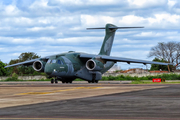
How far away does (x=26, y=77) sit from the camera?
60812 mm

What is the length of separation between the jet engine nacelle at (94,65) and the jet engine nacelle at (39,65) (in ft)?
18.4

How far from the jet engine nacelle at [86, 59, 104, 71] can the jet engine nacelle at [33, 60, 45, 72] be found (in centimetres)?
561

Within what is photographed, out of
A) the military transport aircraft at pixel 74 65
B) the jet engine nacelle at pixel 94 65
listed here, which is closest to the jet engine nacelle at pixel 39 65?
the military transport aircraft at pixel 74 65

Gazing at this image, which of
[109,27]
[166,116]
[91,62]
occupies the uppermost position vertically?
[109,27]

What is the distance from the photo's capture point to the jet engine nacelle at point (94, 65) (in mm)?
37791

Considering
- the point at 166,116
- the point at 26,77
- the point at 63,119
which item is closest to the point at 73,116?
the point at 63,119

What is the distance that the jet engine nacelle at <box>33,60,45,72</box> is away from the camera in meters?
39.0

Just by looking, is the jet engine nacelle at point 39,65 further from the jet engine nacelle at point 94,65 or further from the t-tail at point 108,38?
the t-tail at point 108,38

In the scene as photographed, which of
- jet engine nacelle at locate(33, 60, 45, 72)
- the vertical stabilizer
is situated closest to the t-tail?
the vertical stabilizer

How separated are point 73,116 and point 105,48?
36.9 metres

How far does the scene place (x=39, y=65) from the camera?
131 ft

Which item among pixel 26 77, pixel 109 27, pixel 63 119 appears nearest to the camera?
pixel 63 119

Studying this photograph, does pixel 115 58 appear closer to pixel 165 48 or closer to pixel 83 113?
pixel 83 113

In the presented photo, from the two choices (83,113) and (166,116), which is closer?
(166,116)
